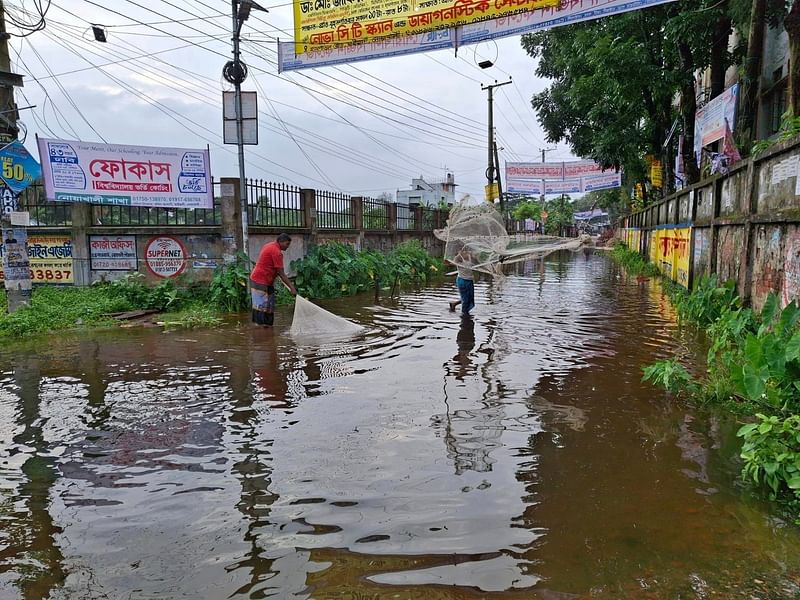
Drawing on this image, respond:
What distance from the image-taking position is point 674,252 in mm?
14906

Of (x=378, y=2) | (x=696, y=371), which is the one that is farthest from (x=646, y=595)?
(x=378, y=2)

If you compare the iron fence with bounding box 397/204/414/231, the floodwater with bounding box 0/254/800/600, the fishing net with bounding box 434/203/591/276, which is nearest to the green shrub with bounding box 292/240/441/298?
the fishing net with bounding box 434/203/591/276

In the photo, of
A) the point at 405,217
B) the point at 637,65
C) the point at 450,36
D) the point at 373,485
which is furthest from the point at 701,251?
the point at 405,217

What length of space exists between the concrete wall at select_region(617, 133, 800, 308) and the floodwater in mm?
1740

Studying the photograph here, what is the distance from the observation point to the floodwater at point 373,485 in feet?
8.98

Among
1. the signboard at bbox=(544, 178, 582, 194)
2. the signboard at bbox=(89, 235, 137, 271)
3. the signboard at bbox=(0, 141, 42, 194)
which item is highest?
the signboard at bbox=(544, 178, 582, 194)

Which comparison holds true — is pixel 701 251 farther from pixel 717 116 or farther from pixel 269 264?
pixel 269 264

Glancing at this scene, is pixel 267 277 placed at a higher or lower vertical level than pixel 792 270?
lower

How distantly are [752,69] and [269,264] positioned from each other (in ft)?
32.9

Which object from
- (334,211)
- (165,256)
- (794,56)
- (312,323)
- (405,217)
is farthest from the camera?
(405,217)

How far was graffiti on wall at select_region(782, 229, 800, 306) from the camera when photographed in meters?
5.85

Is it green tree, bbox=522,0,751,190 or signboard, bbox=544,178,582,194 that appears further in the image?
signboard, bbox=544,178,582,194

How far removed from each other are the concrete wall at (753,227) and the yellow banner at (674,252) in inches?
11.4

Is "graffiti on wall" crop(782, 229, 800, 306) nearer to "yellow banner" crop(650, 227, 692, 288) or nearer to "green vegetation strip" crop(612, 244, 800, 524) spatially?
"green vegetation strip" crop(612, 244, 800, 524)
